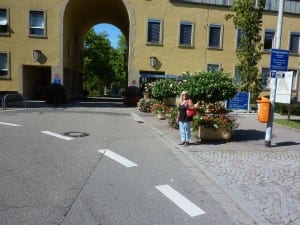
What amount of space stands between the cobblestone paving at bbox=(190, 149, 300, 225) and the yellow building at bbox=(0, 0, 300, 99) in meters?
20.3

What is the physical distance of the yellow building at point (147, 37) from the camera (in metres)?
28.8

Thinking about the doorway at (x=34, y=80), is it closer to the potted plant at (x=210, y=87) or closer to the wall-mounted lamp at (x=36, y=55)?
the wall-mounted lamp at (x=36, y=55)

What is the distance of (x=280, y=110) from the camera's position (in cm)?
2258

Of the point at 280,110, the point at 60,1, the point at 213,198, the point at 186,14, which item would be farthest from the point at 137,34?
the point at 213,198

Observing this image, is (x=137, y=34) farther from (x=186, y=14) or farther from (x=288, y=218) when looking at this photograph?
(x=288, y=218)

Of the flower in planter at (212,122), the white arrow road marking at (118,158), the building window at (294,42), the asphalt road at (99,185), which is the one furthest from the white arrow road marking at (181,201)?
the building window at (294,42)

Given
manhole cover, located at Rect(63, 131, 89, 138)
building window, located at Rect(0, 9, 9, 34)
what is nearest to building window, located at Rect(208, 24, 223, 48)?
building window, located at Rect(0, 9, 9, 34)

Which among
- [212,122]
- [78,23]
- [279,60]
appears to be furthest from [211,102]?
[78,23]

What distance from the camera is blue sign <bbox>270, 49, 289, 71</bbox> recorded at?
966 cm

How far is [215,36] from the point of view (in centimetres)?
3062

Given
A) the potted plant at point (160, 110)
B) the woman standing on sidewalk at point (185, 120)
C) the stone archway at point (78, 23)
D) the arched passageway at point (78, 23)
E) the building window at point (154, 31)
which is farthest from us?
the arched passageway at point (78, 23)

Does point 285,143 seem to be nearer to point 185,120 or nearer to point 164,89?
point 185,120

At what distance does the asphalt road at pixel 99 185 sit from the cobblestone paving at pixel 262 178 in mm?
478

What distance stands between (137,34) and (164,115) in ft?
47.0
